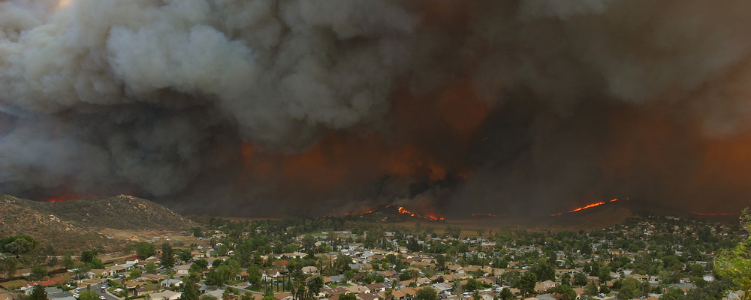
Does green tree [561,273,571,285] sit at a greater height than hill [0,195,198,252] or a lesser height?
lesser

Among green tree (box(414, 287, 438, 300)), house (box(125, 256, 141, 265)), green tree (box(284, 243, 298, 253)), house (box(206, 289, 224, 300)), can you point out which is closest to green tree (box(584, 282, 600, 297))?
green tree (box(414, 287, 438, 300))

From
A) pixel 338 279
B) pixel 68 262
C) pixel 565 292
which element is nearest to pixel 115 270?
pixel 68 262

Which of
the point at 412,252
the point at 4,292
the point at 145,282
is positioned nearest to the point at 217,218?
the point at 412,252

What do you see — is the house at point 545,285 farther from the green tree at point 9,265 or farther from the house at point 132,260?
the green tree at point 9,265

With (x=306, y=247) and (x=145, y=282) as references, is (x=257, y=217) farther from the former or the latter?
(x=145, y=282)

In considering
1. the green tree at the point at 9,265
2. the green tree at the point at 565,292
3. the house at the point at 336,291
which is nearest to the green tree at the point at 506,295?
the green tree at the point at 565,292

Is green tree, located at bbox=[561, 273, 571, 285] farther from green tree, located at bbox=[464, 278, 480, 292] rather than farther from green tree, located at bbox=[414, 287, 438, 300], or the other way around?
green tree, located at bbox=[414, 287, 438, 300]
